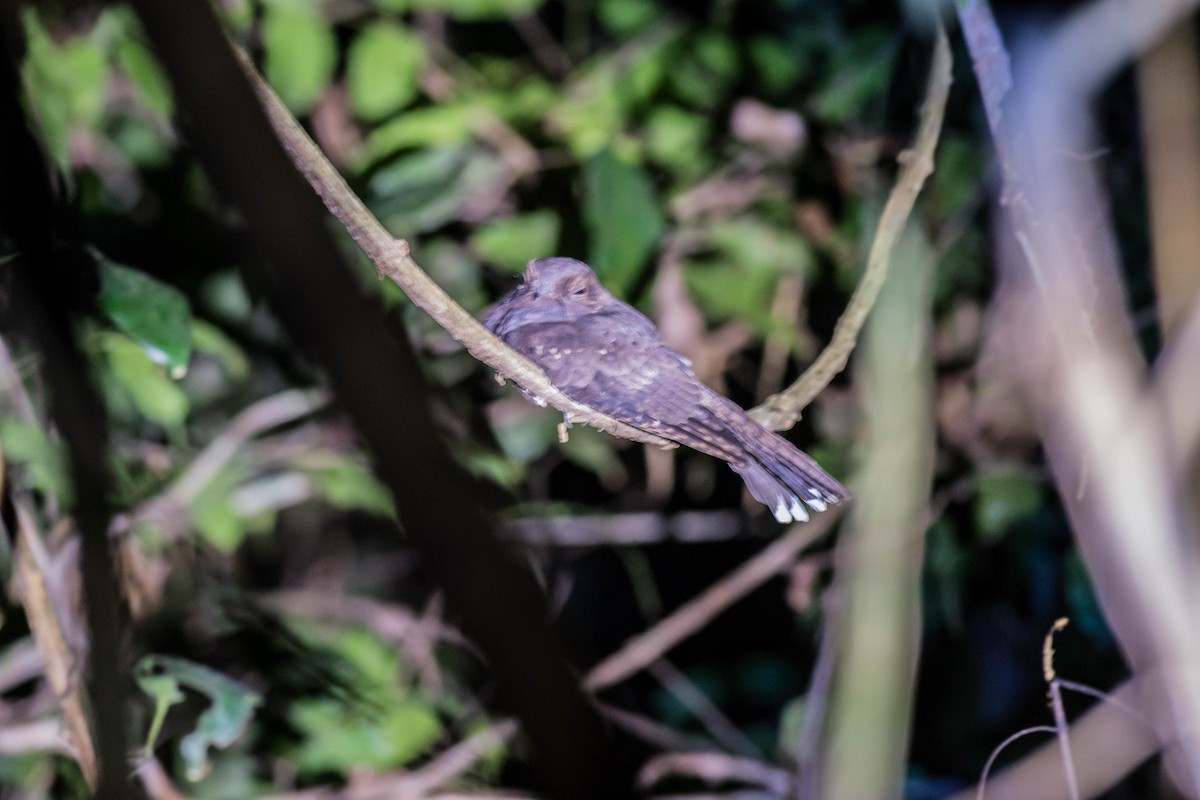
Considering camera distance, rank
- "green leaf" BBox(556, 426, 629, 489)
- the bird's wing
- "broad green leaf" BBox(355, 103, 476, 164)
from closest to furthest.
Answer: the bird's wing, "broad green leaf" BBox(355, 103, 476, 164), "green leaf" BBox(556, 426, 629, 489)

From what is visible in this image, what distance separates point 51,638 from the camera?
5.41 ft

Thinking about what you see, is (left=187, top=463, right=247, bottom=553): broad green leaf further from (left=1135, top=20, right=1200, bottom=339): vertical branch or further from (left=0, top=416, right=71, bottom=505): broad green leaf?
(left=1135, top=20, right=1200, bottom=339): vertical branch

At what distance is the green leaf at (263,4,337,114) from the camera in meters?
1.65

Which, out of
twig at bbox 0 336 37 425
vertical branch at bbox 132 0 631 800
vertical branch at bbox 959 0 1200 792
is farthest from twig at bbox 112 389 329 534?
vertical branch at bbox 959 0 1200 792

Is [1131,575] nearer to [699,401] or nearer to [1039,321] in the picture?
[1039,321]

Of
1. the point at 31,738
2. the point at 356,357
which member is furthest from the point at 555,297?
the point at 31,738

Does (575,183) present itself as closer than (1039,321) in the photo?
No

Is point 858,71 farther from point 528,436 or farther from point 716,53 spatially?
point 528,436

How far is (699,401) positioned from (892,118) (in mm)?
1362

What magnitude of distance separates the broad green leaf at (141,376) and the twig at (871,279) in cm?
100

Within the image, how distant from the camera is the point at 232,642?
6.86ft

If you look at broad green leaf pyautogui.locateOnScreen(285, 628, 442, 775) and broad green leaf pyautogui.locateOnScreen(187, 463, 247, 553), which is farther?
broad green leaf pyautogui.locateOnScreen(285, 628, 442, 775)

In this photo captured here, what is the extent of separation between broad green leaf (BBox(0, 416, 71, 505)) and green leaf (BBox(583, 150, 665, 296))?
981 mm

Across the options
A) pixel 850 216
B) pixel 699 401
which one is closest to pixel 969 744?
pixel 850 216
